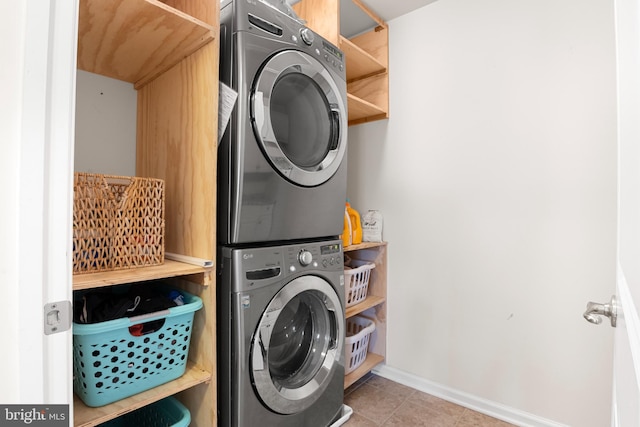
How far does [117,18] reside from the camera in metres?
1.04

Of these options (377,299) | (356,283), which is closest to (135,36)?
(356,283)

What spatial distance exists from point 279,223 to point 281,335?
0.54m

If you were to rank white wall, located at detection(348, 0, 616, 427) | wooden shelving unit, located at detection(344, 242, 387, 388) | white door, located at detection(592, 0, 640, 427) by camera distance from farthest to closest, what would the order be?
→ wooden shelving unit, located at detection(344, 242, 387, 388), white wall, located at detection(348, 0, 616, 427), white door, located at detection(592, 0, 640, 427)

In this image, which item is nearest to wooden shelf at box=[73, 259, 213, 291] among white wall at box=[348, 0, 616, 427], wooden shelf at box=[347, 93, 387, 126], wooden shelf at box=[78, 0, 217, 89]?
wooden shelf at box=[78, 0, 217, 89]

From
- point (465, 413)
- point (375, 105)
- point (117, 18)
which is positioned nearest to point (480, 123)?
point (375, 105)

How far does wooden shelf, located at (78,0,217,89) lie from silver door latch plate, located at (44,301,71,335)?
0.88m

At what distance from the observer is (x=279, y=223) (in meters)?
1.34

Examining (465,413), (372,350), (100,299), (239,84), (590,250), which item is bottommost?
(465,413)

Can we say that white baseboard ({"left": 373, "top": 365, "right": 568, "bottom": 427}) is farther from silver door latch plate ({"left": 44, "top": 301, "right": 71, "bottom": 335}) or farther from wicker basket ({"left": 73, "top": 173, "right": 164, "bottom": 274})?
silver door latch plate ({"left": 44, "top": 301, "right": 71, "bottom": 335})

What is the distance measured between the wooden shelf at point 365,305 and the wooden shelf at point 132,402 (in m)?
0.95

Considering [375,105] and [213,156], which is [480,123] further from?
[213,156]

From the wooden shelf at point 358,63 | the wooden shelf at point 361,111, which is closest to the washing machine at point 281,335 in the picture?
the wooden shelf at point 361,111

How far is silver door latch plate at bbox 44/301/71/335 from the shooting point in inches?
25.9

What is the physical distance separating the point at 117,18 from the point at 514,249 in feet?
6.87
